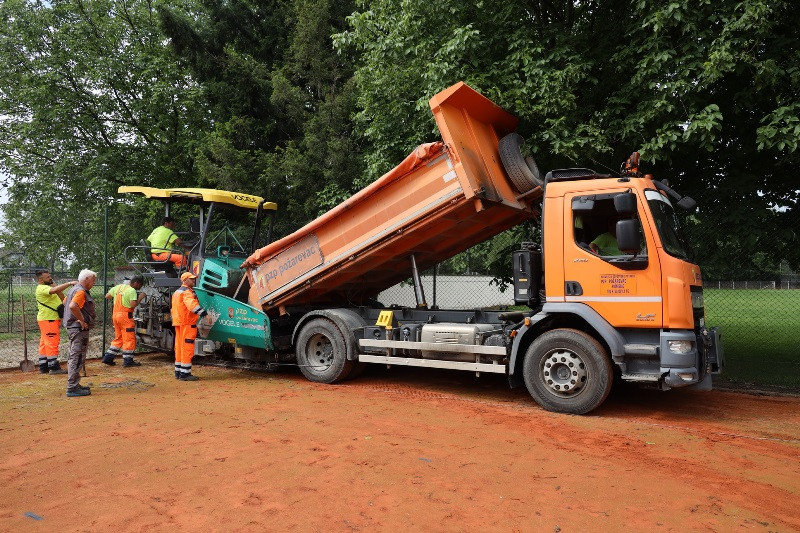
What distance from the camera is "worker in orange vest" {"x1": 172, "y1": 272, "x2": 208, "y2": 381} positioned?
830cm

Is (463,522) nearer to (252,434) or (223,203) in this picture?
(252,434)

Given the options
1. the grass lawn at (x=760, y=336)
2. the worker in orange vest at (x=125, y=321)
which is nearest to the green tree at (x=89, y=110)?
the worker in orange vest at (x=125, y=321)

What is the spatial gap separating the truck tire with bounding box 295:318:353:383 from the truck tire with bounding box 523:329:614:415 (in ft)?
8.55

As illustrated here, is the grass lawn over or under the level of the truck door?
under

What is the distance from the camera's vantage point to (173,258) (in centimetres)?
937

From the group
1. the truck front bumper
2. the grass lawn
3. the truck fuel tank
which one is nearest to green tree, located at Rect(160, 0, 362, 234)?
the truck fuel tank

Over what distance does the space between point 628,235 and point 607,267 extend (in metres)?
0.48

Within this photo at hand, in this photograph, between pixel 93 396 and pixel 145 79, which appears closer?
pixel 93 396

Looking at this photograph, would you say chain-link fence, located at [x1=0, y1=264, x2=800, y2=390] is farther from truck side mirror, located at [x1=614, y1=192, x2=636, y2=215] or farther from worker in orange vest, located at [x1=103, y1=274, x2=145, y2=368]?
truck side mirror, located at [x1=614, y1=192, x2=636, y2=215]

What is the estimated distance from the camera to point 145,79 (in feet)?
53.1

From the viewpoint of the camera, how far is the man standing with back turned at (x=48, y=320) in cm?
864

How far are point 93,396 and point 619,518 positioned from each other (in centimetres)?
640

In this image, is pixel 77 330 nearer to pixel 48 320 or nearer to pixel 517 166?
pixel 48 320

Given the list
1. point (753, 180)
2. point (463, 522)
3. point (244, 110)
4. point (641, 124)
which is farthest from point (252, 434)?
point (244, 110)
